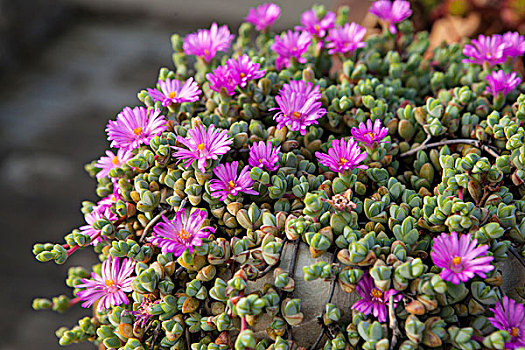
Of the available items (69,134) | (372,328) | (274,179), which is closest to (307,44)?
(274,179)

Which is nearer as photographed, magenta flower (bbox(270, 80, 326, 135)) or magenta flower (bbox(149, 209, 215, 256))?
magenta flower (bbox(149, 209, 215, 256))

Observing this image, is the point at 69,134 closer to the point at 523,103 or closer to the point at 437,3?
the point at 437,3

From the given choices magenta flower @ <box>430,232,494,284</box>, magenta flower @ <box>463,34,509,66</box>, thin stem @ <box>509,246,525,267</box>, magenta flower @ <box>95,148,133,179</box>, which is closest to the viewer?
magenta flower @ <box>430,232,494,284</box>

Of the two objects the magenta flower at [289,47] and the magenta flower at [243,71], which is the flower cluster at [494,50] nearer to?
the magenta flower at [289,47]

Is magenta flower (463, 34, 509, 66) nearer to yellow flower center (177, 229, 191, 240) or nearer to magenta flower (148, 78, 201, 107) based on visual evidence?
magenta flower (148, 78, 201, 107)

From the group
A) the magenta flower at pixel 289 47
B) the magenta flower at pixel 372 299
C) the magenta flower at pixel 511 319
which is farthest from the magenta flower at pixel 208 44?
the magenta flower at pixel 511 319

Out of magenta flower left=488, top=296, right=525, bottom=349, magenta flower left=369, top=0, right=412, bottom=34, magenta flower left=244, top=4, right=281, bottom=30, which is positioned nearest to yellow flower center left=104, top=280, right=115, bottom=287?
magenta flower left=488, top=296, right=525, bottom=349
